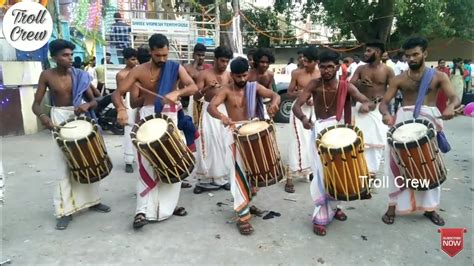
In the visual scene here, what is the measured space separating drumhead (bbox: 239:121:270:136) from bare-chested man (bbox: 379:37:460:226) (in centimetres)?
128

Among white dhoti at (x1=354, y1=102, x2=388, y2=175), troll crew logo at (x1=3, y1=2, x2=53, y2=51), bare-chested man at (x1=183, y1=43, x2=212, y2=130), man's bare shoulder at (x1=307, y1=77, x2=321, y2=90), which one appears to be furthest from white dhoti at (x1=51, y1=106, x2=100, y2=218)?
troll crew logo at (x1=3, y1=2, x2=53, y2=51)

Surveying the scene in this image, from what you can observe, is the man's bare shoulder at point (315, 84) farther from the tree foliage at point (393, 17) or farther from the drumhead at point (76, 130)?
the tree foliage at point (393, 17)

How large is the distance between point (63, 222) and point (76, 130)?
941mm

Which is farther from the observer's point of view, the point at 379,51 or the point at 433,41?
the point at 433,41

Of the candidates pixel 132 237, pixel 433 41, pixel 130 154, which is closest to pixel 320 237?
pixel 132 237

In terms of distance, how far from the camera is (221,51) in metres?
5.25

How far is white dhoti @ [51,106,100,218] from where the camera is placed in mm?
4203

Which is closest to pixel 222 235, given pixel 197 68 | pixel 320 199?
pixel 320 199

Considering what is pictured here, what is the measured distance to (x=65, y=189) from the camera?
4242 millimetres

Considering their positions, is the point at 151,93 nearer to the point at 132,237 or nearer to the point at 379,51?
the point at 132,237

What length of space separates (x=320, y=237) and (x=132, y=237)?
67.7 inches

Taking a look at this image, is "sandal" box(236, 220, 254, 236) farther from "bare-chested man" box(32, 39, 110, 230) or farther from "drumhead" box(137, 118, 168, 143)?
"bare-chested man" box(32, 39, 110, 230)

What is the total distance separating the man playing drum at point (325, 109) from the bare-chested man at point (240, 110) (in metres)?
0.42

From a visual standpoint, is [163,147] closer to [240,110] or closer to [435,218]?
[240,110]
